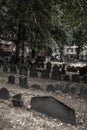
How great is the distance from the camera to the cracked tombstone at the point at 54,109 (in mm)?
8719

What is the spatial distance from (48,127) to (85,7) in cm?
802

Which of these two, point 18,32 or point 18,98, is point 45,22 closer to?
point 18,32

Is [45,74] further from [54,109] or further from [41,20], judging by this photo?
[54,109]

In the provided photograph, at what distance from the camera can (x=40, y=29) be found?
Answer: 26.1 m

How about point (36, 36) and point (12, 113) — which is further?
point (36, 36)

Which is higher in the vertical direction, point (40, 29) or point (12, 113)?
point (40, 29)

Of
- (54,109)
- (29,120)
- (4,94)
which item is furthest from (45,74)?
(29,120)

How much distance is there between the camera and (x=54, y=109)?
9.21 m

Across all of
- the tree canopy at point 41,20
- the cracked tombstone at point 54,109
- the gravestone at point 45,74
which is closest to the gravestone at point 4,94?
the cracked tombstone at point 54,109

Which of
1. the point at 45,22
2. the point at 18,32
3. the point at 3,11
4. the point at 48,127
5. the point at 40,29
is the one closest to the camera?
the point at 48,127

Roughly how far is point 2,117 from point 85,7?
7820 mm

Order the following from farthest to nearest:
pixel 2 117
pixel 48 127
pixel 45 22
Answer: pixel 45 22, pixel 2 117, pixel 48 127

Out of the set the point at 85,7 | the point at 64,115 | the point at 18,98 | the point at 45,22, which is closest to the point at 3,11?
the point at 45,22

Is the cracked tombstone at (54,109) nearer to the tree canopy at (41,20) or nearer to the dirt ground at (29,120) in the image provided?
the dirt ground at (29,120)
